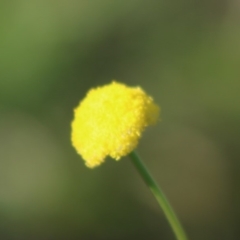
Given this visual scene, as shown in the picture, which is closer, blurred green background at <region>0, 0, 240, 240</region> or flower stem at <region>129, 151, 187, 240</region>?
flower stem at <region>129, 151, 187, 240</region>

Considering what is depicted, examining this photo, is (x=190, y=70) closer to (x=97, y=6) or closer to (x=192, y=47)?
(x=192, y=47)

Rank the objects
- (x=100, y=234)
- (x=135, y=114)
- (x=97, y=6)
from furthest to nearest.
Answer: (x=97, y=6) < (x=100, y=234) < (x=135, y=114)

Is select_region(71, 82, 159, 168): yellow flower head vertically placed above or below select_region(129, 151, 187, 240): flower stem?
above

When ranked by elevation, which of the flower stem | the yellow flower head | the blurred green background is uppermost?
the blurred green background

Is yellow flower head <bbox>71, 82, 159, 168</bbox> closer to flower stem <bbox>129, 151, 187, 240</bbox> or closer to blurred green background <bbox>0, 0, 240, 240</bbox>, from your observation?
flower stem <bbox>129, 151, 187, 240</bbox>

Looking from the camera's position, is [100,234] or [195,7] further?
[195,7]

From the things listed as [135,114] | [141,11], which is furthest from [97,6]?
[135,114]

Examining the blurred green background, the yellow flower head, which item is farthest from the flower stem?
the blurred green background

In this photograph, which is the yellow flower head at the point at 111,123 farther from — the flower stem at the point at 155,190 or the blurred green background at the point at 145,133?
the blurred green background at the point at 145,133
